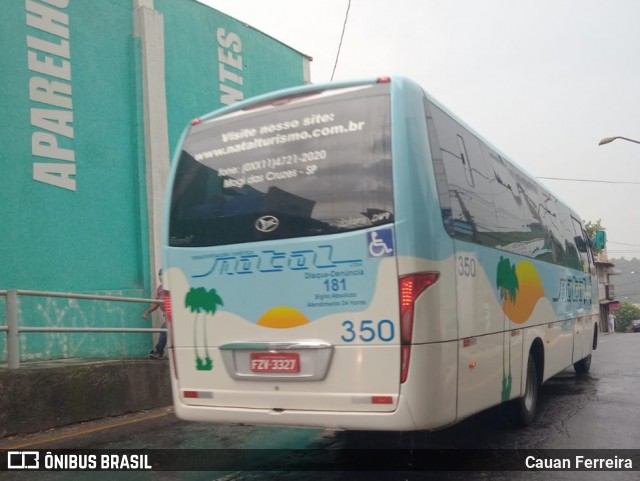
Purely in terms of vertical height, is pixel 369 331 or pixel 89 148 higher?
pixel 89 148

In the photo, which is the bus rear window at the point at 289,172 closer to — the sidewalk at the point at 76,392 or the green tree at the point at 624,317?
the sidewalk at the point at 76,392

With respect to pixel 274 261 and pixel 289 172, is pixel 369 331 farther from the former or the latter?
pixel 289 172

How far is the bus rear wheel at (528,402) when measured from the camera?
21.5 ft

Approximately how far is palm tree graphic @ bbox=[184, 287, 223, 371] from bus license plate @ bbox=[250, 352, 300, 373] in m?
0.44

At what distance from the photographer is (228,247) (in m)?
4.78

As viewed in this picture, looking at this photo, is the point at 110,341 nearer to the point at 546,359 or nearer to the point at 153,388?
the point at 153,388

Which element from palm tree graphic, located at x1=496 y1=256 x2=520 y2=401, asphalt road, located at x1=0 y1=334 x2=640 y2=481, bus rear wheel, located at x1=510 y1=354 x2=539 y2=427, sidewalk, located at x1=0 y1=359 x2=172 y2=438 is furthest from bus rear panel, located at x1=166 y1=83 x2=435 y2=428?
bus rear wheel, located at x1=510 y1=354 x2=539 y2=427

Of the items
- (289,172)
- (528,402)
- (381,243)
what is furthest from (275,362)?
(528,402)

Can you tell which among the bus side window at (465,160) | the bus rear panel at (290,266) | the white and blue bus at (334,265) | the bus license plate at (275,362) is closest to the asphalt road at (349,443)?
the white and blue bus at (334,265)

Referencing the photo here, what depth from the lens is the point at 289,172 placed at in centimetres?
466

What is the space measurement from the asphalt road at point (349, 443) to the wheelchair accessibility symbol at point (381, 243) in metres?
1.91

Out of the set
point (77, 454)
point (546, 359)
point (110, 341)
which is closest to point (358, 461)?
point (77, 454)

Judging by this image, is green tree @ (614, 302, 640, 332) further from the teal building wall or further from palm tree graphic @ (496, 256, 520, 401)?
palm tree graphic @ (496, 256, 520, 401)

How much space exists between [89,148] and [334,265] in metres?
7.59
